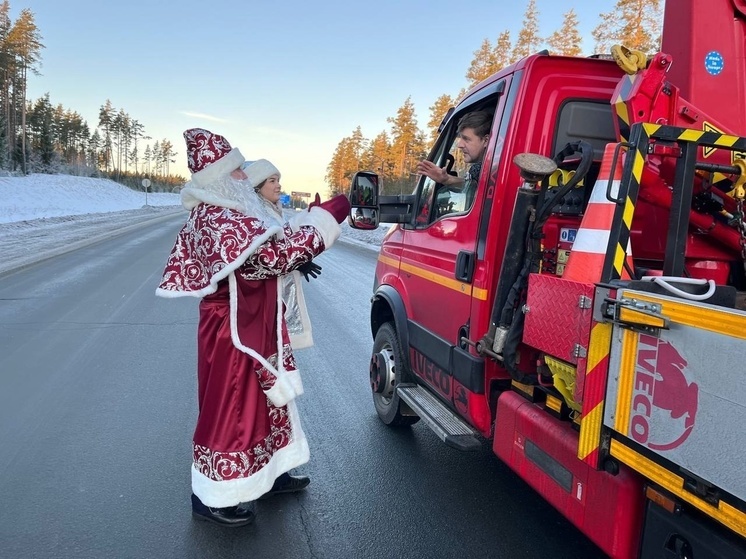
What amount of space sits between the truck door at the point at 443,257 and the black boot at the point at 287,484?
97 cm

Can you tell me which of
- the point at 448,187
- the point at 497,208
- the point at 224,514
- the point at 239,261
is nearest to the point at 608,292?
the point at 497,208

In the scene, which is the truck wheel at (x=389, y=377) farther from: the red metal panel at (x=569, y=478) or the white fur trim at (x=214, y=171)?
the white fur trim at (x=214, y=171)

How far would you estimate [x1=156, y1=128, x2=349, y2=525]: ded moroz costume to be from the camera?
2654mm

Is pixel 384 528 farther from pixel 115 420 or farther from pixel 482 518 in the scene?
pixel 115 420

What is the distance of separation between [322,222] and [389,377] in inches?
65.3

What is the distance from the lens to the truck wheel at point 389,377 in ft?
12.7

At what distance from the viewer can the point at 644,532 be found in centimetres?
170

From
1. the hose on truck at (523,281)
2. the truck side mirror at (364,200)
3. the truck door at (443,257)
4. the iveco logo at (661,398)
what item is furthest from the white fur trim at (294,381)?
the iveco logo at (661,398)

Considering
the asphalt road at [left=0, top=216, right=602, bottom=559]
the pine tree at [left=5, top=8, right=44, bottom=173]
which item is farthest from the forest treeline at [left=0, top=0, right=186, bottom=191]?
the asphalt road at [left=0, top=216, right=602, bottom=559]

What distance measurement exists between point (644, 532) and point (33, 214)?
35.8 m

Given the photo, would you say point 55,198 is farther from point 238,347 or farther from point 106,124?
point 106,124

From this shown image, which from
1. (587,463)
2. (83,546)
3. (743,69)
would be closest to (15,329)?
(83,546)

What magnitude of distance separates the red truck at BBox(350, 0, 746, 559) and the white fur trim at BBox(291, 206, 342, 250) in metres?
0.59

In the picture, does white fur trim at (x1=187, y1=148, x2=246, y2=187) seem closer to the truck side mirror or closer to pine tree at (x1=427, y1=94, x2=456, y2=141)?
the truck side mirror
